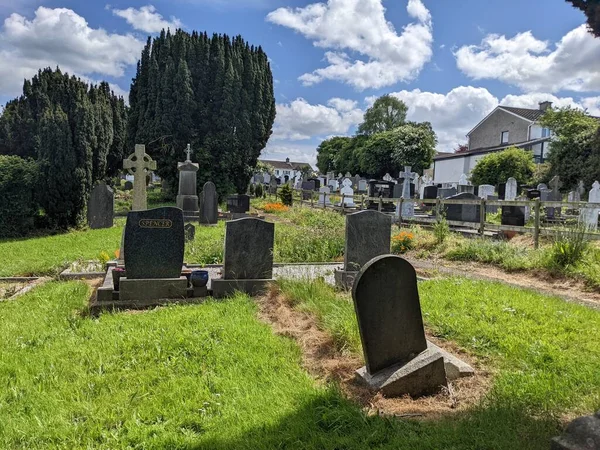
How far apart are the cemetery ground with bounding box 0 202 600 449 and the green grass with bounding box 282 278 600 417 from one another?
0.02 metres

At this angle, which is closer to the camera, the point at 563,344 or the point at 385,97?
the point at 563,344

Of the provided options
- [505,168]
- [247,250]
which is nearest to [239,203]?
[247,250]

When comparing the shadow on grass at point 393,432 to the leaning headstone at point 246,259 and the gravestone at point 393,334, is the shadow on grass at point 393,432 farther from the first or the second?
the leaning headstone at point 246,259

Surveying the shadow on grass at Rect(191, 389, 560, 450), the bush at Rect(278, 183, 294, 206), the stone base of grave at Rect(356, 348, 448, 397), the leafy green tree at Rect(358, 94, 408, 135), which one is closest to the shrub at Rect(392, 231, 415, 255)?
the stone base of grave at Rect(356, 348, 448, 397)

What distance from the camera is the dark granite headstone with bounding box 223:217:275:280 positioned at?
21.2ft

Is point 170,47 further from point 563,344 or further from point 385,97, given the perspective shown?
point 385,97

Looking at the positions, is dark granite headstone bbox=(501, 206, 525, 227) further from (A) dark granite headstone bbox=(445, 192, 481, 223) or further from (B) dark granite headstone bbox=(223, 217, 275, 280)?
(B) dark granite headstone bbox=(223, 217, 275, 280)

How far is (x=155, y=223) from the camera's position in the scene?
620cm

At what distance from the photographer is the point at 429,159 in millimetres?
50438

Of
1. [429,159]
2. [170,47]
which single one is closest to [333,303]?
[170,47]

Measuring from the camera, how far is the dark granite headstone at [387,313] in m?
3.42

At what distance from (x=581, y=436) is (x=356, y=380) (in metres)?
1.79

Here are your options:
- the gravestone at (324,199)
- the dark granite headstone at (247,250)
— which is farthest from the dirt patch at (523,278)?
the gravestone at (324,199)

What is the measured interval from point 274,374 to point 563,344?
108 inches
